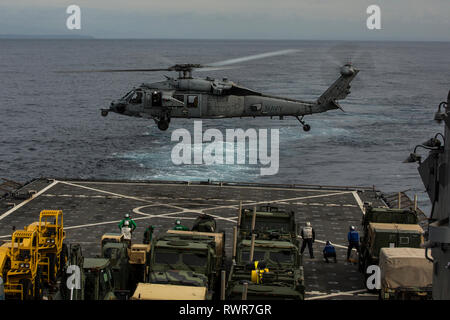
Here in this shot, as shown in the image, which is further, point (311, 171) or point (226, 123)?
point (226, 123)

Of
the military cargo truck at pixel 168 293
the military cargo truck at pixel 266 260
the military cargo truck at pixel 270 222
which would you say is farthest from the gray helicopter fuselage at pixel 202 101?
the military cargo truck at pixel 168 293

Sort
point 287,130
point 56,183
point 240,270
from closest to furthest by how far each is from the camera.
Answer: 1. point 240,270
2. point 56,183
3. point 287,130

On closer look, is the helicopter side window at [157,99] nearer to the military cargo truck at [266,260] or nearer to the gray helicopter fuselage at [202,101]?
the gray helicopter fuselage at [202,101]

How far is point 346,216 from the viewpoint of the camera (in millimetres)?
45188

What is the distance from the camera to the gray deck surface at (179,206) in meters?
38.3

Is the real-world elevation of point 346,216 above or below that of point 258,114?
below

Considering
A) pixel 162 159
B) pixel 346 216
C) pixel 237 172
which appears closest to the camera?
pixel 346 216

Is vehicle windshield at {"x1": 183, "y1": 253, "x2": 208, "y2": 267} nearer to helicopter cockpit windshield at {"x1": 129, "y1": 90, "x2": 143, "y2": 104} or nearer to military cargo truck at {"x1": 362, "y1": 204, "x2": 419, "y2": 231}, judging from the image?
military cargo truck at {"x1": 362, "y1": 204, "x2": 419, "y2": 231}

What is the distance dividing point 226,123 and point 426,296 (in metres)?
89.6

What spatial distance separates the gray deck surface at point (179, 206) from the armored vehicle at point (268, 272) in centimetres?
727

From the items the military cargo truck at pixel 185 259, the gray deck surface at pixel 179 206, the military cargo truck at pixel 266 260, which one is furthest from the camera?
the gray deck surface at pixel 179 206

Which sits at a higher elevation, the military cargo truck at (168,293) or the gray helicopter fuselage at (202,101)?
the gray helicopter fuselage at (202,101)

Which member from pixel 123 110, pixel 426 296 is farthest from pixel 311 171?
pixel 426 296
